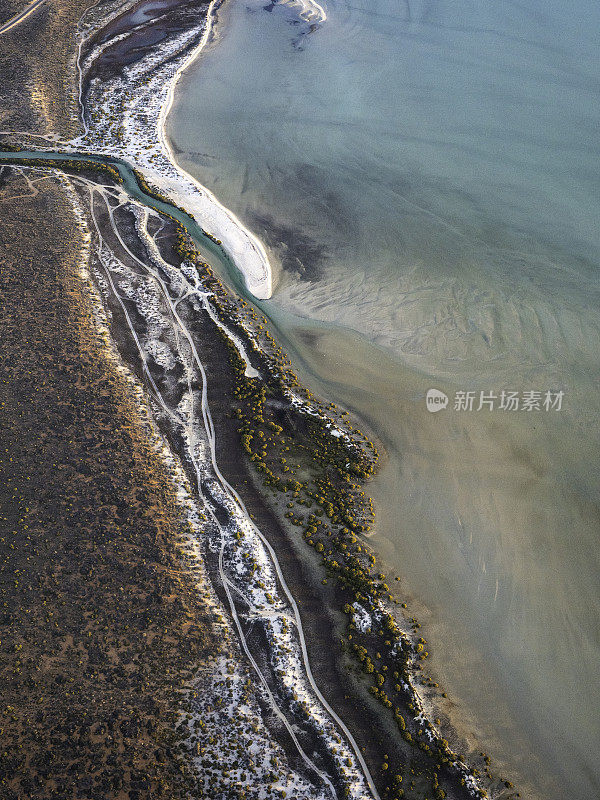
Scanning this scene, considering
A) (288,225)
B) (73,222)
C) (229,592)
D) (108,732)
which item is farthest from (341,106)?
(108,732)

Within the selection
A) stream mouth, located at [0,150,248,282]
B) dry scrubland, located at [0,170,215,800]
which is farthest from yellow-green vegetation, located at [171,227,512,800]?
dry scrubland, located at [0,170,215,800]

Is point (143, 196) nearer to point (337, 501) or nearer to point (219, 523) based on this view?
point (219, 523)

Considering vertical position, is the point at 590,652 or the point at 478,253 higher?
the point at 478,253

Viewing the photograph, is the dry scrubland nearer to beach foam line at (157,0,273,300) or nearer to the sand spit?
beach foam line at (157,0,273,300)

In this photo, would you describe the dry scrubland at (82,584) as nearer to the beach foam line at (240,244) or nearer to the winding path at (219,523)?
the winding path at (219,523)

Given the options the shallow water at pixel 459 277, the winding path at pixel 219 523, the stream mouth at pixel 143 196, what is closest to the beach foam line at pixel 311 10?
Result: the shallow water at pixel 459 277

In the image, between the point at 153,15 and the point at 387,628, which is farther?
the point at 153,15

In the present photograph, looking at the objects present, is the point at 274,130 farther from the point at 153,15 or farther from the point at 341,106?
the point at 153,15
